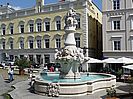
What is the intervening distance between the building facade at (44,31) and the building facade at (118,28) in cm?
385

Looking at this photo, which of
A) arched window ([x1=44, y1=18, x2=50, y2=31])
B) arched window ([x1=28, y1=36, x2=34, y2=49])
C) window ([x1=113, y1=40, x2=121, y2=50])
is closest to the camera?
window ([x1=113, y1=40, x2=121, y2=50])

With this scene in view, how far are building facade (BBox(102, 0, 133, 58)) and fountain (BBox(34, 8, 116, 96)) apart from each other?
59.5ft

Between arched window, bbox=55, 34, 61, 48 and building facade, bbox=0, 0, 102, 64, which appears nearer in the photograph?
building facade, bbox=0, 0, 102, 64

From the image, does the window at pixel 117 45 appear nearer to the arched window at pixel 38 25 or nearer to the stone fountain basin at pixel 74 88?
the arched window at pixel 38 25

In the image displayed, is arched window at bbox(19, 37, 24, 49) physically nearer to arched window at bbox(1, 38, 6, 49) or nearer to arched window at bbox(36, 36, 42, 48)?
arched window at bbox(36, 36, 42, 48)

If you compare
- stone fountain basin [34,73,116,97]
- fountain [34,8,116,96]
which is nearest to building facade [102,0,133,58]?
fountain [34,8,116,96]

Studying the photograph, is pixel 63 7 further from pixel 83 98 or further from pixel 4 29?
pixel 83 98

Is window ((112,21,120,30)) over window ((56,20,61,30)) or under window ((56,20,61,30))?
under

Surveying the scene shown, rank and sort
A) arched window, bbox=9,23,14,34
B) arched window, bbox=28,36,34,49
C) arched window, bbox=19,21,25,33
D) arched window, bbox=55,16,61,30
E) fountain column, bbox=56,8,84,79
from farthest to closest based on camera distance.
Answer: arched window, bbox=9,23,14,34
arched window, bbox=19,21,25,33
arched window, bbox=28,36,34,49
arched window, bbox=55,16,61,30
fountain column, bbox=56,8,84,79

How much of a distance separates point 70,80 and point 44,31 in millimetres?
28387

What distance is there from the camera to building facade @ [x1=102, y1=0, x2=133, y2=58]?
36.0m

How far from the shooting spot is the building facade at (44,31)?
41531 millimetres

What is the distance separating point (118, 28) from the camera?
37.2 m

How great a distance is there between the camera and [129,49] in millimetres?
35812
